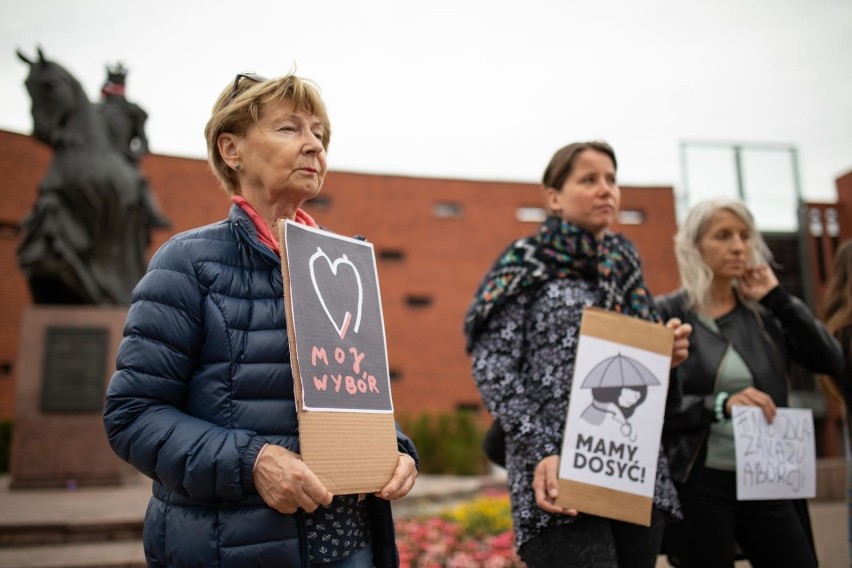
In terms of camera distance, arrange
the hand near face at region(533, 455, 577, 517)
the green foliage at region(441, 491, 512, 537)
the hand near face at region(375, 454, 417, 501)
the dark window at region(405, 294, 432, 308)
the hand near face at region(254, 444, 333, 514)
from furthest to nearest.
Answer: the dark window at region(405, 294, 432, 308) < the green foliage at region(441, 491, 512, 537) < the hand near face at region(533, 455, 577, 517) < the hand near face at region(375, 454, 417, 501) < the hand near face at region(254, 444, 333, 514)

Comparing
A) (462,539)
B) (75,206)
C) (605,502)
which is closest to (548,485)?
(605,502)

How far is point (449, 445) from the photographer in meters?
11.8

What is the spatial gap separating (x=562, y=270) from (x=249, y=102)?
3.46 feet

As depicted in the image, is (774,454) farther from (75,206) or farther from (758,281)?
(75,206)

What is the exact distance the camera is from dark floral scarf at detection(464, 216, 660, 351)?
1.99 metres

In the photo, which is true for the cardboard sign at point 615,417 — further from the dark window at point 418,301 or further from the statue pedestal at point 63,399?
the dark window at point 418,301

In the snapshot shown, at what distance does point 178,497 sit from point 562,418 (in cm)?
105

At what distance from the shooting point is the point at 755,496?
215 centimetres

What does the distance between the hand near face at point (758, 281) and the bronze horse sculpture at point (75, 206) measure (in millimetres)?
6118

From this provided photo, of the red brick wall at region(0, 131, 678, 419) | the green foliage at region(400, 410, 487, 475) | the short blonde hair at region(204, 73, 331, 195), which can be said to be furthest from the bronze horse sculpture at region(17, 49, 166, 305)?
the red brick wall at region(0, 131, 678, 419)

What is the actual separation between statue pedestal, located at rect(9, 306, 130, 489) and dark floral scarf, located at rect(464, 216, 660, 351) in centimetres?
488

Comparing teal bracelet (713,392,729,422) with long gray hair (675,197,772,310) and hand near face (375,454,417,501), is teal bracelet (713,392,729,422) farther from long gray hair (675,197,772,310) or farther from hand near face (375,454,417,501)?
hand near face (375,454,417,501)

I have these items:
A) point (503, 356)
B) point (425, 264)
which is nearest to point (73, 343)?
point (503, 356)

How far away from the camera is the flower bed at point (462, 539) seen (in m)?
4.13
